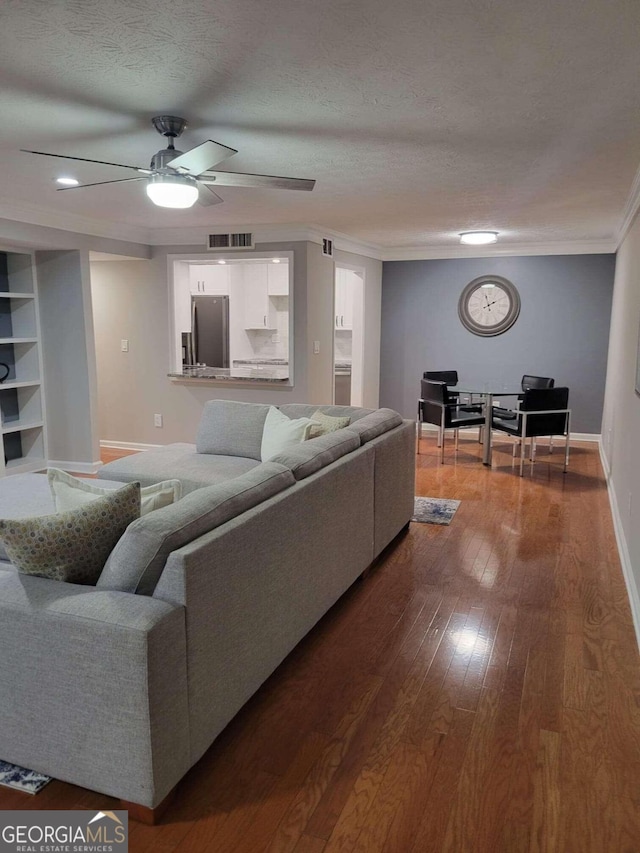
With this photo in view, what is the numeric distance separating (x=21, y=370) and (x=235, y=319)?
255cm

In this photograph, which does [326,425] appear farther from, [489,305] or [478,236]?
[489,305]

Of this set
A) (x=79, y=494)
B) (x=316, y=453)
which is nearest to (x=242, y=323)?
(x=316, y=453)

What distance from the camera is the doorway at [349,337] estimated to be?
305 inches

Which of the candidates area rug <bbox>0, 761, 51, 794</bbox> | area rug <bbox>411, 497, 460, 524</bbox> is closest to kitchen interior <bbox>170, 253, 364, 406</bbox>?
area rug <bbox>411, 497, 460, 524</bbox>

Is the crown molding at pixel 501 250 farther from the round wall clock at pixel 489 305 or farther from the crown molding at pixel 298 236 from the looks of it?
the round wall clock at pixel 489 305

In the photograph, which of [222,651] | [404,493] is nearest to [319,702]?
[222,651]

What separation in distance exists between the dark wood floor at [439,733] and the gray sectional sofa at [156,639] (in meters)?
0.16

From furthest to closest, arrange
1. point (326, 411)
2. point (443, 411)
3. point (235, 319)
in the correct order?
point (235, 319)
point (443, 411)
point (326, 411)

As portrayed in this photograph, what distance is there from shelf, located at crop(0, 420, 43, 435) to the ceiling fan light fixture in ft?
11.6

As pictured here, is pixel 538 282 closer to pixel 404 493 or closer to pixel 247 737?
pixel 404 493

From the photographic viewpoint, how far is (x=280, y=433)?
395 centimetres

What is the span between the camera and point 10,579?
1861 millimetres

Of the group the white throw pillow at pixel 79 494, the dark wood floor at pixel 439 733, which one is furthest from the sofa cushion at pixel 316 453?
the dark wood floor at pixel 439 733

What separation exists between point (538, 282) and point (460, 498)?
3558 mm
